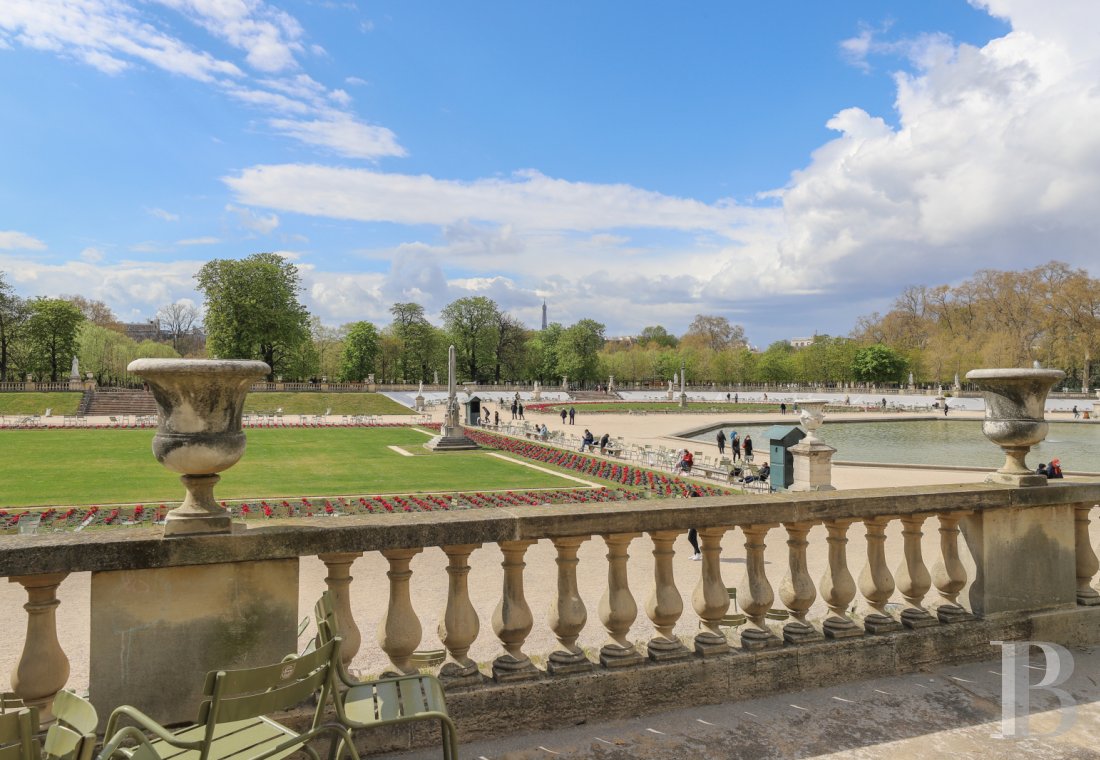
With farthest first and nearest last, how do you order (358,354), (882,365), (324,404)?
(882,365) → (358,354) → (324,404)

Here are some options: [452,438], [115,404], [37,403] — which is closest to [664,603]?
[452,438]

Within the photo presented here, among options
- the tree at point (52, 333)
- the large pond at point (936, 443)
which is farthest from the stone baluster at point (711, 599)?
the tree at point (52, 333)

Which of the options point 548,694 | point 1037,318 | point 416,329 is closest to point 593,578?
point 548,694

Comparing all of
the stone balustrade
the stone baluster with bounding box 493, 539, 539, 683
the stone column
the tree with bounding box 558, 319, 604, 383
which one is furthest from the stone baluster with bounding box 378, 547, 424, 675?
the tree with bounding box 558, 319, 604, 383

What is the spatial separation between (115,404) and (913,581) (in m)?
68.0

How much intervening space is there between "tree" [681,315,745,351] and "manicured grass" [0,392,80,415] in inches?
4204

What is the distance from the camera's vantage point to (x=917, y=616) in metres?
4.81

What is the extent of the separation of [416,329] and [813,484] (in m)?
82.1

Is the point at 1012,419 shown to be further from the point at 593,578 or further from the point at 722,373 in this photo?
the point at 722,373

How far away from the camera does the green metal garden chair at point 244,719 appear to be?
2547 mm

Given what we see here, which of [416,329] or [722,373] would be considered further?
[722,373]

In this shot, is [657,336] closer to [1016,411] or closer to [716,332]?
[716,332]

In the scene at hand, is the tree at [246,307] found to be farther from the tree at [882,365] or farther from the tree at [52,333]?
the tree at [882,365]

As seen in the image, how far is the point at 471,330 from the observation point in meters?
98.3
